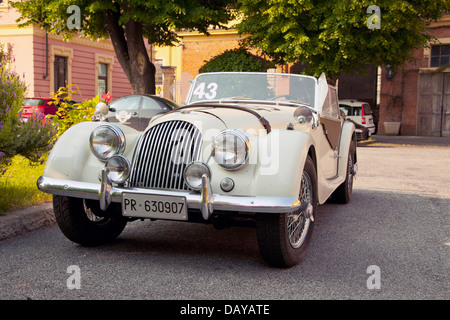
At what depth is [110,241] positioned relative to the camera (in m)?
4.66

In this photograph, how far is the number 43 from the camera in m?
5.58

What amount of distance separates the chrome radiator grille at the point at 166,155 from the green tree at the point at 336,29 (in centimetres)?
1432

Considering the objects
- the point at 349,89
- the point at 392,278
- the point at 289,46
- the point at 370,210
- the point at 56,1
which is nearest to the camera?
the point at 392,278

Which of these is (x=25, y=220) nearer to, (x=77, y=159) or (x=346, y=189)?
(x=77, y=159)

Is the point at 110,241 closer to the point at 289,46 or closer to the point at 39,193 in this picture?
the point at 39,193

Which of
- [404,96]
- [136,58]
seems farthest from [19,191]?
[404,96]

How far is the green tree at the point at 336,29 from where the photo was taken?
695 inches

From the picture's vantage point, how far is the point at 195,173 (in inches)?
148

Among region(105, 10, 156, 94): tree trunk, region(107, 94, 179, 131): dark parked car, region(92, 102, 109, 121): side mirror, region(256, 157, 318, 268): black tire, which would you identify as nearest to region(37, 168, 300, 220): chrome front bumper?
region(256, 157, 318, 268): black tire

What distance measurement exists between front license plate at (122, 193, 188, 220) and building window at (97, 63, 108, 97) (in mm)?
27523

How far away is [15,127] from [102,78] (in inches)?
1034

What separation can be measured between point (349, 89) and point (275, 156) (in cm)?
3113

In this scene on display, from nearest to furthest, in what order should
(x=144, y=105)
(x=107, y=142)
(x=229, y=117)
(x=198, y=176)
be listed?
(x=198, y=176)
(x=107, y=142)
(x=229, y=117)
(x=144, y=105)
